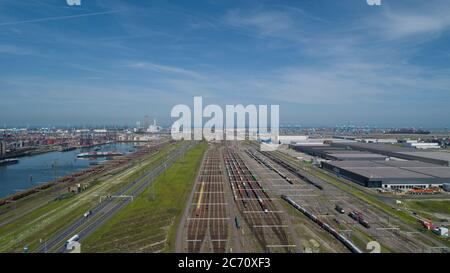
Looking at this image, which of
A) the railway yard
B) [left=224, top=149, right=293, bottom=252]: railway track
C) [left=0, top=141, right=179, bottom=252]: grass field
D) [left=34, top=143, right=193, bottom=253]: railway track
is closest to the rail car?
the railway yard

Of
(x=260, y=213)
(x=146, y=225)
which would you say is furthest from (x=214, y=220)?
(x=146, y=225)

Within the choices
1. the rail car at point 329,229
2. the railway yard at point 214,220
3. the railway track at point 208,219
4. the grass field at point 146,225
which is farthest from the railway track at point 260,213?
the grass field at point 146,225

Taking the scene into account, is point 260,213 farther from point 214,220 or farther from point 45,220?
point 45,220

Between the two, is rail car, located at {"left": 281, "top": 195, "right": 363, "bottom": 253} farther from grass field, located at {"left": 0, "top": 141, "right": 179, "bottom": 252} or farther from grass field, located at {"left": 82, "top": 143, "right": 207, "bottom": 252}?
grass field, located at {"left": 0, "top": 141, "right": 179, "bottom": 252}

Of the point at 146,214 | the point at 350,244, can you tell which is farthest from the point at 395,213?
the point at 146,214
